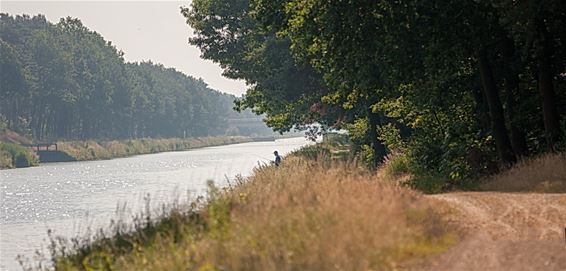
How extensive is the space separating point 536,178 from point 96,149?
324 ft

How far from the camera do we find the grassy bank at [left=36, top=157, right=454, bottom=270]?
1134 centimetres

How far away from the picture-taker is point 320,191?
1443 centimetres

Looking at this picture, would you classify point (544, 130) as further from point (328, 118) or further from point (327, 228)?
point (328, 118)

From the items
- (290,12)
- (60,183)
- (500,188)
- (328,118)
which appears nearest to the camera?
(500,188)

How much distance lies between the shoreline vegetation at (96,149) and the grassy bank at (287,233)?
254 ft

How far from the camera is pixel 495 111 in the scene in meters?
26.8

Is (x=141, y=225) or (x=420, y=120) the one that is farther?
(x=420, y=120)

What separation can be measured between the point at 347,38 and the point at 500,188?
7.03 meters

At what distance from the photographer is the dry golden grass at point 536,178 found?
20.2 m

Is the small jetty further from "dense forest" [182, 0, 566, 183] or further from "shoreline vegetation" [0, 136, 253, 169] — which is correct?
"dense forest" [182, 0, 566, 183]

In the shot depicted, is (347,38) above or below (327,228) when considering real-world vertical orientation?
above

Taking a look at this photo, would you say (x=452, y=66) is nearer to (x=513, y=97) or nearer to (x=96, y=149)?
(x=513, y=97)

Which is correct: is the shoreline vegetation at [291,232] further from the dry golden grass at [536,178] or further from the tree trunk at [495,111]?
the tree trunk at [495,111]

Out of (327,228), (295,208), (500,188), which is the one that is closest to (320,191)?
(295,208)
